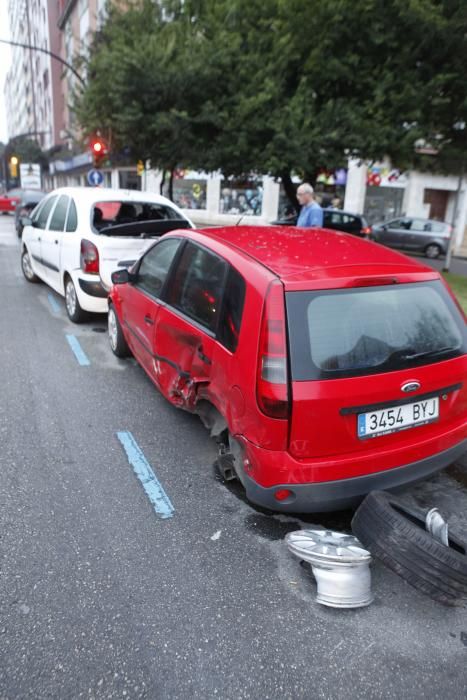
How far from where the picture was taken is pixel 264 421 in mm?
2641

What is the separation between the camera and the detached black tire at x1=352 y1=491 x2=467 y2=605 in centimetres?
234

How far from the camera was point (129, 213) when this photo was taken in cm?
763

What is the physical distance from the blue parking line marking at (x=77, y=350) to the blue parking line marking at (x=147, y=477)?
183cm

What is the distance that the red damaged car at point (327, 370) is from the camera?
2.62 meters

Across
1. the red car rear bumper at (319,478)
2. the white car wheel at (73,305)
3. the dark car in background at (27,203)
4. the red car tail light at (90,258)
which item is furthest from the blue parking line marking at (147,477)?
the dark car in background at (27,203)

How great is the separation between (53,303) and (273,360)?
6.50 meters

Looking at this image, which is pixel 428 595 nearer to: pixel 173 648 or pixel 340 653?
pixel 340 653

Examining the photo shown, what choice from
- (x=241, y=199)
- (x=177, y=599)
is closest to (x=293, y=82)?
(x=177, y=599)

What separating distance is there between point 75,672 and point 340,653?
109 centimetres

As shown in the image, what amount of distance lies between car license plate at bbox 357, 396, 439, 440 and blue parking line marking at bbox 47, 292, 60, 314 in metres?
6.12

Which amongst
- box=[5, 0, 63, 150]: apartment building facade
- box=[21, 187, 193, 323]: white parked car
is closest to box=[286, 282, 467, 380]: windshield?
box=[21, 187, 193, 323]: white parked car

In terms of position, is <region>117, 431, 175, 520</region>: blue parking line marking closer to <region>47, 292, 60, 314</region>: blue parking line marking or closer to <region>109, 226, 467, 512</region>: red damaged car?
<region>109, 226, 467, 512</region>: red damaged car

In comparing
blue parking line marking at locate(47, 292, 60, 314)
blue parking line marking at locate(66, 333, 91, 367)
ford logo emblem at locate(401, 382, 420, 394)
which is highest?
ford logo emblem at locate(401, 382, 420, 394)

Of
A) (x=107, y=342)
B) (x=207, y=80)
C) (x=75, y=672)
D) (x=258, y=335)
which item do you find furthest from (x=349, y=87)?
(x=75, y=672)
